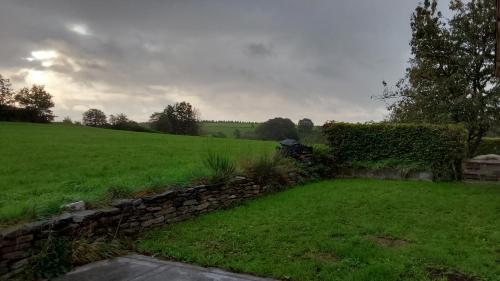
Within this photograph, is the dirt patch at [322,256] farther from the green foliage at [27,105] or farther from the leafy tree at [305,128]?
the green foliage at [27,105]

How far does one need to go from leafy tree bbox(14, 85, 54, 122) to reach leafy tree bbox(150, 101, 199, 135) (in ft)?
40.4

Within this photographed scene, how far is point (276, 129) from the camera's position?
33594 millimetres

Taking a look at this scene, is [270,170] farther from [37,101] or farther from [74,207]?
[37,101]

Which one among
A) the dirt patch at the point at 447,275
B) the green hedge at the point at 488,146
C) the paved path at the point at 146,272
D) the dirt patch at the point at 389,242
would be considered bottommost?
the paved path at the point at 146,272

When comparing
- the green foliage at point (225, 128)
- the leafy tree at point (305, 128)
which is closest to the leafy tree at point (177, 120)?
the green foliage at point (225, 128)

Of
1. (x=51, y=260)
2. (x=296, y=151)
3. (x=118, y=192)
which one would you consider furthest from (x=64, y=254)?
(x=296, y=151)

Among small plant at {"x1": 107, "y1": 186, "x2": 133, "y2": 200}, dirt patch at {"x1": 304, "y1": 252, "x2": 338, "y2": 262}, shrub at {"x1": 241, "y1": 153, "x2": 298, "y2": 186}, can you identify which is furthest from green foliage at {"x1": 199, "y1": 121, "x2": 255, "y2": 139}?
dirt patch at {"x1": 304, "y1": 252, "x2": 338, "y2": 262}

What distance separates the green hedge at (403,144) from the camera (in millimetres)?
12758

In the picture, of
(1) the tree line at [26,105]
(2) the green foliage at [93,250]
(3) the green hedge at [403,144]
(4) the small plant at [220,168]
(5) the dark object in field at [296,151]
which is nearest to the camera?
(2) the green foliage at [93,250]

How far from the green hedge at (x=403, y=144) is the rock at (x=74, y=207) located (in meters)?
9.92

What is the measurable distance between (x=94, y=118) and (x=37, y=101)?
284 inches

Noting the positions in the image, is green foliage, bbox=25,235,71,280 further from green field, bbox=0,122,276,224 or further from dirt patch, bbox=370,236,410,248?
dirt patch, bbox=370,236,410,248

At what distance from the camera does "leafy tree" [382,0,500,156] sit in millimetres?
16109

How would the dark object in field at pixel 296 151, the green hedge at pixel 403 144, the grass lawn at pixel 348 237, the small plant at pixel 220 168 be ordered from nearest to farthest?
the grass lawn at pixel 348 237 < the small plant at pixel 220 168 < the green hedge at pixel 403 144 < the dark object in field at pixel 296 151
